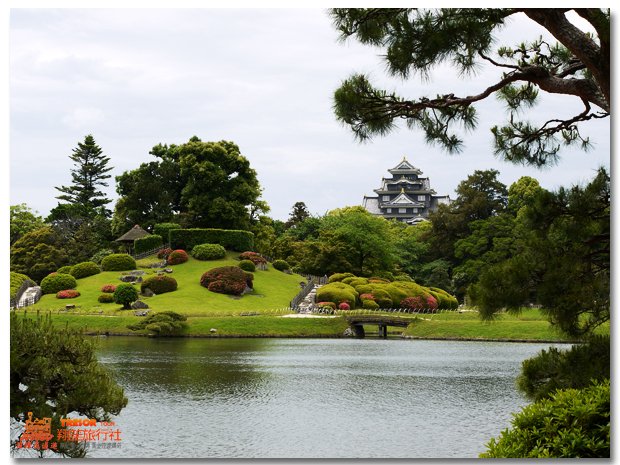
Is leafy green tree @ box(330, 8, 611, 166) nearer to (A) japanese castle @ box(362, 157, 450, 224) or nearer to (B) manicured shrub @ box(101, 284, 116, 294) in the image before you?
(B) manicured shrub @ box(101, 284, 116, 294)

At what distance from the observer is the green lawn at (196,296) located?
30938 millimetres

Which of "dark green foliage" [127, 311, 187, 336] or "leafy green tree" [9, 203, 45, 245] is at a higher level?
"leafy green tree" [9, 203, 45, 245]

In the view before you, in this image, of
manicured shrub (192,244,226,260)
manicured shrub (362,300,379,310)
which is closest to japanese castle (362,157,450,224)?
manicured shrub (192,244,226,260)

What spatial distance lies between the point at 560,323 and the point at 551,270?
21.8 inches

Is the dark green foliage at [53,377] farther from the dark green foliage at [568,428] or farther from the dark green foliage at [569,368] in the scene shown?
the dark green foliage at [569,368]

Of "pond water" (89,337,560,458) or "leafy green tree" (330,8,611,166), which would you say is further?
"pond water" (89,337,560,458)

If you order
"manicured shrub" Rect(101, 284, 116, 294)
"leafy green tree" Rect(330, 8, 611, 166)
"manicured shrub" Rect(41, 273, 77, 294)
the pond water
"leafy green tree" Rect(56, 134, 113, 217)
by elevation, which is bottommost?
the pond water

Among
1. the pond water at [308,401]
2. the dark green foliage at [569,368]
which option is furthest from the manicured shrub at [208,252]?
the dark green foliage at [569,368]

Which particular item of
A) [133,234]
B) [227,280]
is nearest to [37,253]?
[133,234]

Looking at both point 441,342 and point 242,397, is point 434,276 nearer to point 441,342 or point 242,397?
point 441,342

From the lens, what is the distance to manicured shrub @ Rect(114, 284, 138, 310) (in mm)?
30594

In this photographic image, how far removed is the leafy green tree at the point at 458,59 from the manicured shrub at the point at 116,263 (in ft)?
98.1

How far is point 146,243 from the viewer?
39906 mm

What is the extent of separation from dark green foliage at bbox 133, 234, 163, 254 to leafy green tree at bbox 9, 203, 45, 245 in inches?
245
